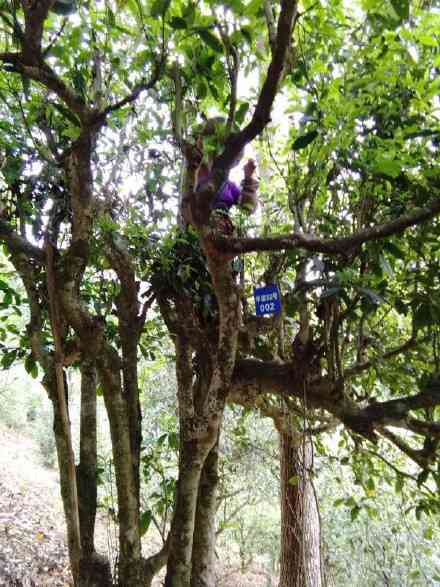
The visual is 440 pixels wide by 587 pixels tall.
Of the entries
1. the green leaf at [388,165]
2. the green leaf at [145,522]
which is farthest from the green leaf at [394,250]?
the green leaf at [145,522]

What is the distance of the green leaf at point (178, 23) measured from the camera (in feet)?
4.59

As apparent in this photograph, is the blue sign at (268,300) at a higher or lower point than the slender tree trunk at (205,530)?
higher

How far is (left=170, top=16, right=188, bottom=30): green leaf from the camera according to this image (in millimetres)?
1399

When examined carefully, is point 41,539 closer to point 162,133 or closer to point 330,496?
point 330,496

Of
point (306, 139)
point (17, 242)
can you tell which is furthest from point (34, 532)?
point (306, 139)

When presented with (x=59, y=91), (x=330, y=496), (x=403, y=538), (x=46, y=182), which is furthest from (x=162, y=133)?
(x=403, y=538)

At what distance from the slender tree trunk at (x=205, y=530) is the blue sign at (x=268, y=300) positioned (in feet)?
3.22

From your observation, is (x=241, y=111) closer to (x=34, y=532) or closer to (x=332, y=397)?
(x=332, y=397)

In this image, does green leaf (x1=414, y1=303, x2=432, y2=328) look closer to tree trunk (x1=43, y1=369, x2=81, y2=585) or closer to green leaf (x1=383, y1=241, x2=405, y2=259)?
green leaf (x1=383, y1=241, x2=405, y2=259)

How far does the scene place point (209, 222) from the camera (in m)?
1.73

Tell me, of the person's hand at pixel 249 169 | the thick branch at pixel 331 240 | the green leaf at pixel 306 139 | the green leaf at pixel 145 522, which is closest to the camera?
the thick branch at pixel 331 240

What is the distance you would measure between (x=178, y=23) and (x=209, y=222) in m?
0.65

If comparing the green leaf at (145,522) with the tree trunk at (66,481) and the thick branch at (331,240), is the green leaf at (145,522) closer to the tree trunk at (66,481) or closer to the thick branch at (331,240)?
the tree trunk at (66,481)

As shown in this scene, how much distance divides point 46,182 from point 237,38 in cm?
145
